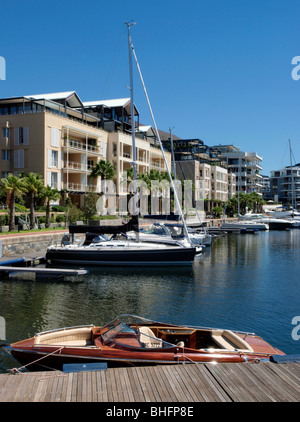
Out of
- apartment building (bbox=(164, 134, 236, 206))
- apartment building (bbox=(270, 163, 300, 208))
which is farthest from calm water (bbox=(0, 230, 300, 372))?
apartment building (bbox=(270, 163, 300, 208))

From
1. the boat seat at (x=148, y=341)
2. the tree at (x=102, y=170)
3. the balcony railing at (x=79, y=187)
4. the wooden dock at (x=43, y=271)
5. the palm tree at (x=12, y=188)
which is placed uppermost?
the tree at (x=102, y=170)

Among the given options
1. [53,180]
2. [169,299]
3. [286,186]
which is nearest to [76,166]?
[53,180]

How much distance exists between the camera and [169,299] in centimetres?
2244

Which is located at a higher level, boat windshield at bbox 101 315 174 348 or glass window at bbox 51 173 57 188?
glass window at bbox 51 173 57 188

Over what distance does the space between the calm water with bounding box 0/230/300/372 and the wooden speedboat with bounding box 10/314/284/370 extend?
5.36 ft

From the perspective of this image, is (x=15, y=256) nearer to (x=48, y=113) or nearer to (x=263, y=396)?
(x=48, y=113)

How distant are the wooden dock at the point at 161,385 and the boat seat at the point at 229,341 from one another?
1.37 meters

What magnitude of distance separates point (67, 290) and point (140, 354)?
14114 millimetres

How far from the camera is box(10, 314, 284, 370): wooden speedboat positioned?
11.6 metres

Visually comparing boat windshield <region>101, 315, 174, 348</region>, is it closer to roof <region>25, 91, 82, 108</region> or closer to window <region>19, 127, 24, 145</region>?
window <region>19, 127, 24, 145</region>

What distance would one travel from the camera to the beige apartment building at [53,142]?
50.6m

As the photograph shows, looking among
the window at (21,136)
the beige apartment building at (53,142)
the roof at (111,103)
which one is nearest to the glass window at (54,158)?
the beige apartment building at (53,142)

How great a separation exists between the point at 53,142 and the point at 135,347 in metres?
43.8

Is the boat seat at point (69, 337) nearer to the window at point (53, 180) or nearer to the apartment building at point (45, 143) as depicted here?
the apartment building at point (45, 143)
